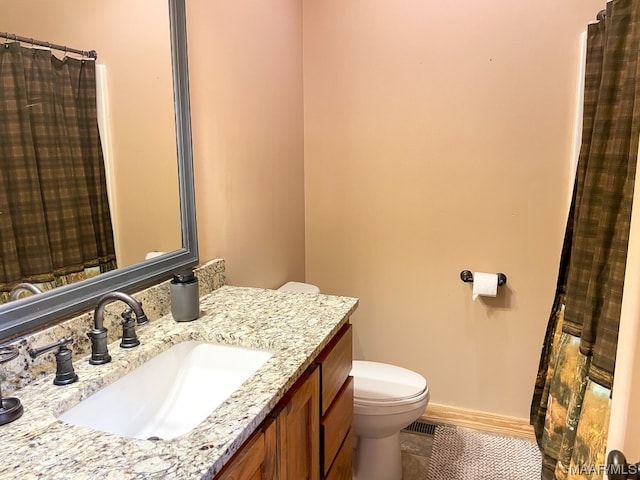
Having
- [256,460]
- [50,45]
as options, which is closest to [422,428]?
[256,460]

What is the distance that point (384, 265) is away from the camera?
253 cm

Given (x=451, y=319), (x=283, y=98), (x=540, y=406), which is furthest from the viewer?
(x=451, y=319)

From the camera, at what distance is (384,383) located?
6.65ft

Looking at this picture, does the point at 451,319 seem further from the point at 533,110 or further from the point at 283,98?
the point at 283,98

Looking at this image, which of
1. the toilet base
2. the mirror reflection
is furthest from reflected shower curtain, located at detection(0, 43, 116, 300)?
the toilet base

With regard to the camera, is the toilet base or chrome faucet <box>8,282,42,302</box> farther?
the toilet base

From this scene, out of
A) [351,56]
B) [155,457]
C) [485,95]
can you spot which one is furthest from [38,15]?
[485,95]

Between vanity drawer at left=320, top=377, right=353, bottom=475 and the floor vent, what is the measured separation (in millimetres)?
932

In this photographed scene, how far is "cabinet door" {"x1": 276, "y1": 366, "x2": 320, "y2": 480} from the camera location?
3.63 feet

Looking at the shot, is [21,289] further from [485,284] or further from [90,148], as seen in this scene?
[485,284]

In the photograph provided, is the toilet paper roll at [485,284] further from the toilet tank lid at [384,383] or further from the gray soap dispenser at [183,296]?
the gray soap dispenser at [183,296]

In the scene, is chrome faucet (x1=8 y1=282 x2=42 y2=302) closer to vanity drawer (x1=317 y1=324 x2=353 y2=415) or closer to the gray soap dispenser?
the gray soap dispenser

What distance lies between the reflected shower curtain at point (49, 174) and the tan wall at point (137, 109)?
0.20 ft

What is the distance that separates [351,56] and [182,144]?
3.87 ft
